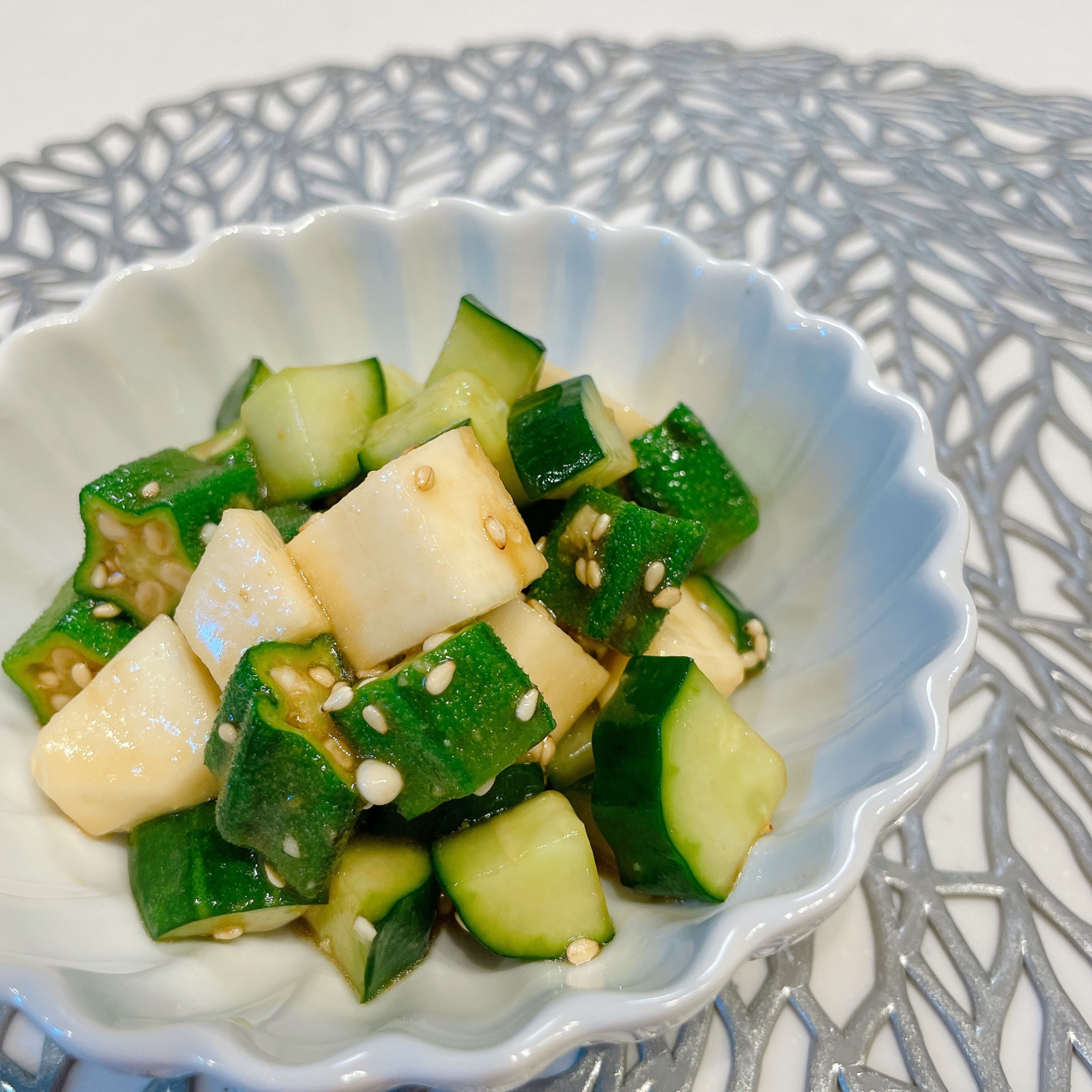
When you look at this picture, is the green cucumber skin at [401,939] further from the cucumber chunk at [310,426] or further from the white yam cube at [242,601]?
the cucumber chunk at [310,426]

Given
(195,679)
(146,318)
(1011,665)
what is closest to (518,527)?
(195,679)

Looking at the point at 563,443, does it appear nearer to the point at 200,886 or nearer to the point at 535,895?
the point at 535,895

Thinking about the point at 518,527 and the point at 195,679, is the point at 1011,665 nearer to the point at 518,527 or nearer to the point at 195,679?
the point at 518,527

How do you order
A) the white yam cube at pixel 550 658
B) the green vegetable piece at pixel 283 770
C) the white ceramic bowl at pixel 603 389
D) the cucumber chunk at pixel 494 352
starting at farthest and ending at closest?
the cucumber chunk at pixel 494 352, the white yam cube at pixel 550 658, the green vegetable piece at pixel 283 770, the white ceramic bowl at pixel 603 389

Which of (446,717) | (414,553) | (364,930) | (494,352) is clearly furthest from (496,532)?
(364,930)

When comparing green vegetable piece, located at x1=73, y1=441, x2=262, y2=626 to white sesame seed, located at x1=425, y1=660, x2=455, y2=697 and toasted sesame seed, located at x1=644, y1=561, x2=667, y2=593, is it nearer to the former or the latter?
white sesame seed, located at x1=425, y1=660, x2=455, y2=697

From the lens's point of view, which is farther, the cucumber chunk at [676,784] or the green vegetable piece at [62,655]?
the green vegetable piece at [62,655]

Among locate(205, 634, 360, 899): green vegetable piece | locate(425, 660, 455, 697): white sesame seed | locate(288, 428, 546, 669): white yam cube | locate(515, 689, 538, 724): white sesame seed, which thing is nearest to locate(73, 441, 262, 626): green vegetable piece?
locate(288, 428, 546, 669): white yam cube

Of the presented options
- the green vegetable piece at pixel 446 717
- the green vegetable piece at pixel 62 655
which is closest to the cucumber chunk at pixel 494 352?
the green vegetable piece at pixel 446 717
